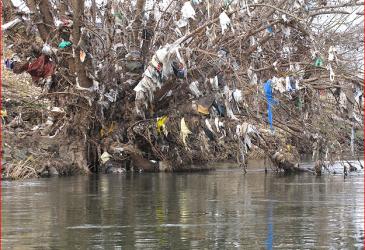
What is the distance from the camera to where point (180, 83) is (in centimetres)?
2241

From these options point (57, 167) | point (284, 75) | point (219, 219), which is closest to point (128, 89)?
point (57, 167)

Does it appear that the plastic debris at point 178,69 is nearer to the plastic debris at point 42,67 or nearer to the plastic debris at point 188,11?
the plastic debris at point 188,11

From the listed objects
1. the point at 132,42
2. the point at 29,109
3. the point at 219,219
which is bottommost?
the point at 219,219

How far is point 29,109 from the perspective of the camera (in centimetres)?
2567

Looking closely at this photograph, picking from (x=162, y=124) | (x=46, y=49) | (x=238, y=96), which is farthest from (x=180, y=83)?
(x=46, y=49)

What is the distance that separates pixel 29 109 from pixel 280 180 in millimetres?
9450

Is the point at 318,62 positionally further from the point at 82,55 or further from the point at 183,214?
the point at 183,214

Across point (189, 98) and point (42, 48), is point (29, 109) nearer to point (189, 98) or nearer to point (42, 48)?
point (42, 48)

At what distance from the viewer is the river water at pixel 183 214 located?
9195mm

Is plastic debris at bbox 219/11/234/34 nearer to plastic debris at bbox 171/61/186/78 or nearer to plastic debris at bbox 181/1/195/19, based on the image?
plastic debris at bbox 181/1/195/19

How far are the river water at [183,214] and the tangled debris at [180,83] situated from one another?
2.57 m

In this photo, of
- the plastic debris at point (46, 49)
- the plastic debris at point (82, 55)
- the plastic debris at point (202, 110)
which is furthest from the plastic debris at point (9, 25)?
the plastic debris at point (202, 110)

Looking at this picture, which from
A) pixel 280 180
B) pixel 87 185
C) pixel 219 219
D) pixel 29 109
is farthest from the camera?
pixel 29 109

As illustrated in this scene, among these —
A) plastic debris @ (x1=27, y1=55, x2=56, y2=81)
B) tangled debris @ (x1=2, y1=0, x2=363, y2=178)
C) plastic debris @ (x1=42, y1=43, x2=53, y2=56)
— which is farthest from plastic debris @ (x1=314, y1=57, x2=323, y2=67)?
plastic debris @ (x1=27, y1=55, x2=56, y2=81)
